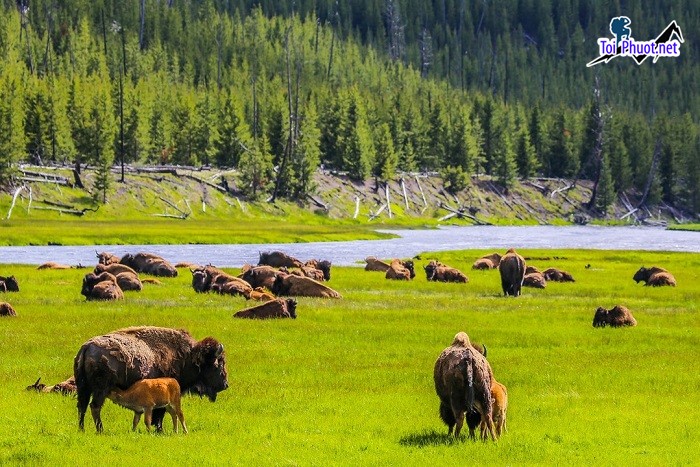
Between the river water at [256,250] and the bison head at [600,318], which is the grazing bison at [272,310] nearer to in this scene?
the bison head at [600,318]

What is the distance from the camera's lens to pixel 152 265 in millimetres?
49719

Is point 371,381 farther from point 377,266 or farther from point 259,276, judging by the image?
point 377,266

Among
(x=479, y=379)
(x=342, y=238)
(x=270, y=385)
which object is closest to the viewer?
(x=479, y=379)

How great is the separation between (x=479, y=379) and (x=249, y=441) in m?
3.62

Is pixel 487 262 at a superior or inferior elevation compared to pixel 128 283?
inferior

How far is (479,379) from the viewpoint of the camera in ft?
48.2

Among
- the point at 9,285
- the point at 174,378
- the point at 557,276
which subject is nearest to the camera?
the point at 174,378

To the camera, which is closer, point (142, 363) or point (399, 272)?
point (142, 363)

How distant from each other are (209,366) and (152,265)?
34.2 meters

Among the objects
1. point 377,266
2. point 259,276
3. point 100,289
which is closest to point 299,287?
point 259,276

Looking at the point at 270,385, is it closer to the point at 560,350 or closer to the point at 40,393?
the point at 40,393

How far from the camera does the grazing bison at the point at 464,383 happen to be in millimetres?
14641

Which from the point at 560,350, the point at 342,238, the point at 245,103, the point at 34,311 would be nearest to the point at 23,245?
the point at 342,238

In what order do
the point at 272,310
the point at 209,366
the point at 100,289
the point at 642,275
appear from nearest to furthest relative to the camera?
the point at 209,366, the point at 272,310, the point at 100,289, the point at 642,275
